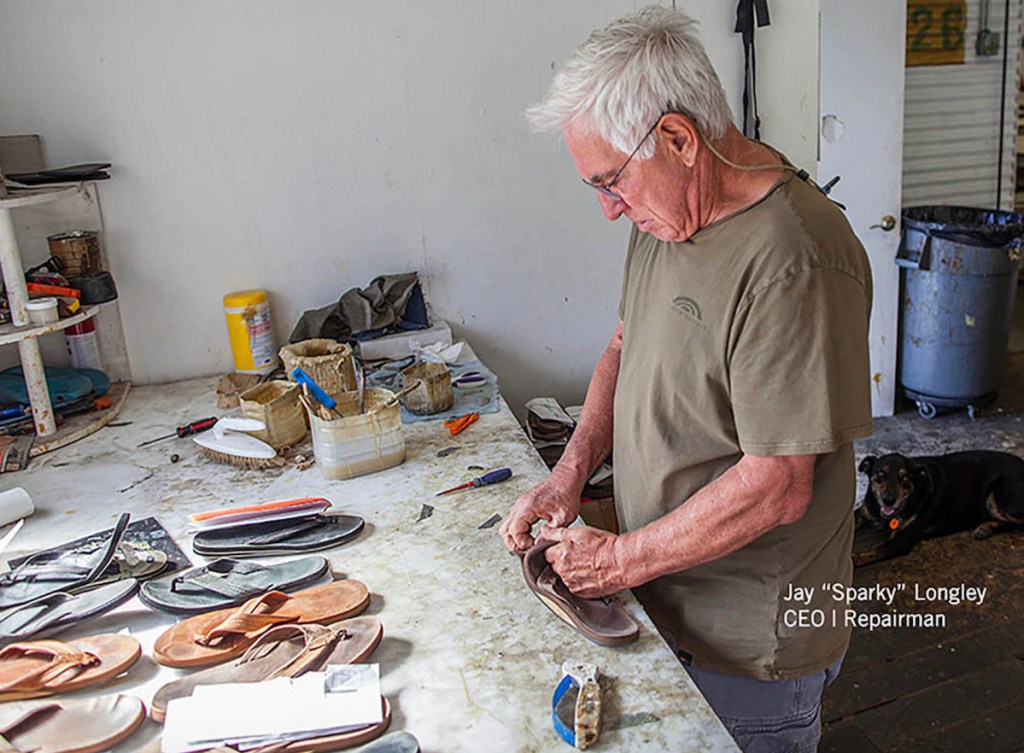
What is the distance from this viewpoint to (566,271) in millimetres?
2826

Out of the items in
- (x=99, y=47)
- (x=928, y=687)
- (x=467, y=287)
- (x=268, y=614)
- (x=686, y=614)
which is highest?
(x=99, y=47)

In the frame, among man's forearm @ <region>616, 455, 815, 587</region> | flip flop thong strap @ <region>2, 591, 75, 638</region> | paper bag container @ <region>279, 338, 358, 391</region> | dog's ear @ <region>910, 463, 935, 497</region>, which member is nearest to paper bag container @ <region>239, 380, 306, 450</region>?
paper bag container @ <region>279, 338, 358, 391</region>

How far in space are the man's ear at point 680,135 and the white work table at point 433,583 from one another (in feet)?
2.15

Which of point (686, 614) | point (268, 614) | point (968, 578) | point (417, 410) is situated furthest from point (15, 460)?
point (968, 578)

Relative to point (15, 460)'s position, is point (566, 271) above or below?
above

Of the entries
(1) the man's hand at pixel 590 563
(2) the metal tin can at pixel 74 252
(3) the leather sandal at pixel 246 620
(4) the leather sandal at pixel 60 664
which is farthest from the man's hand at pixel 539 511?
(2) the metal tin can at pixel 74 252

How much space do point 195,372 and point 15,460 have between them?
663 mm

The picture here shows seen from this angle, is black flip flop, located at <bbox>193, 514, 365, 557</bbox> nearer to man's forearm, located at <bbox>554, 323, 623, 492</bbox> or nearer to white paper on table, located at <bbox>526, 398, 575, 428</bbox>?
man's forearm, located at <bbox>554, 323, 623, 492</bbox>

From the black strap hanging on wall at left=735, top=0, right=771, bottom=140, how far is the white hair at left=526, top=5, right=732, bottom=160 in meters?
1.58

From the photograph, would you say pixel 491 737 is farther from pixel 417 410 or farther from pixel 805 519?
pixel 417 410

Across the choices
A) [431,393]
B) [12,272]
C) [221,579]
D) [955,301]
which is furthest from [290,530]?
[955,301]

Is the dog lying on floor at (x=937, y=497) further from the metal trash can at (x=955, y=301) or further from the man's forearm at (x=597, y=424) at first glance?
the man's forearm at (x=597, y=424)

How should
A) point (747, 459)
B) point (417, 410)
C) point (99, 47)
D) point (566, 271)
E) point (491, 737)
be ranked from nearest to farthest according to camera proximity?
point (491, 737), point (747, 459), point (417, 410), point (99, 47), point (566, 271)

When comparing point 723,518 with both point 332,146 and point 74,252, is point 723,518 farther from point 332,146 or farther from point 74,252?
point 74,252
